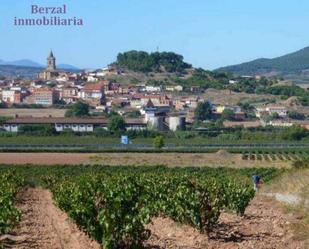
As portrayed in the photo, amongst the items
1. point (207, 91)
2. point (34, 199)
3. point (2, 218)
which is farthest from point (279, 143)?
point (207, 91)

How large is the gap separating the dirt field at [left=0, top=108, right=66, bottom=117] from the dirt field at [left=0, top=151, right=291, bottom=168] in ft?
154

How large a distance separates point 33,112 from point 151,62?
61.7 metres

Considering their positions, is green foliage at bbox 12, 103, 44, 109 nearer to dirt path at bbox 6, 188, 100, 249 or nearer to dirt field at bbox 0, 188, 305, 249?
dirt path at bbox 6, 188, 100, 249

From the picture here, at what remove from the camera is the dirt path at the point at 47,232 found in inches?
→ 541

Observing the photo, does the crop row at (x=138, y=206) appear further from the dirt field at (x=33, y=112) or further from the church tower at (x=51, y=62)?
the church tower at (x=51, y=62)

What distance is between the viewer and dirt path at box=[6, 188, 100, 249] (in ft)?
45.1

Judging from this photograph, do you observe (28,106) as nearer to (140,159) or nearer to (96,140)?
(96,140)

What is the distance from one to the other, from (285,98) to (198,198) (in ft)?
392

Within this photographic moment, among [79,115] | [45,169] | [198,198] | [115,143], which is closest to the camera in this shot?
[198,198]

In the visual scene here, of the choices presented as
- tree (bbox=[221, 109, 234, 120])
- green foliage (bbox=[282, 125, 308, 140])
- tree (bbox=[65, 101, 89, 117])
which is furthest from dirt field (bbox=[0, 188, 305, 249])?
tree (bbox=[221, 109, 234, 120])

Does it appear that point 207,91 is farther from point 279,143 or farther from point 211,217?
point 211,217

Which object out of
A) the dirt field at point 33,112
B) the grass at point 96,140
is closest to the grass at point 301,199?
the grass at point 96,140

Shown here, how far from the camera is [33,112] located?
108 m

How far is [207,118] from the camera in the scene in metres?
108
